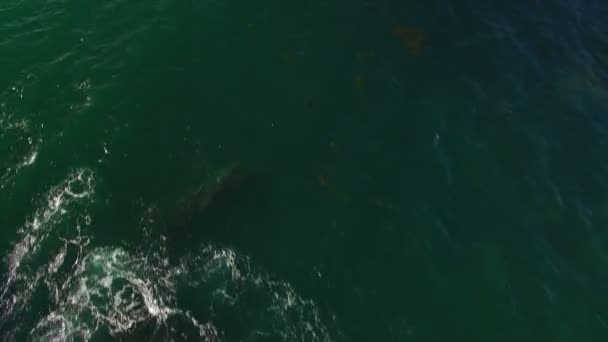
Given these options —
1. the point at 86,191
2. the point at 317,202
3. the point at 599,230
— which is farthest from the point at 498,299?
the point at 86,191

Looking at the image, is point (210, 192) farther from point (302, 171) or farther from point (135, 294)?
point (135, 294)

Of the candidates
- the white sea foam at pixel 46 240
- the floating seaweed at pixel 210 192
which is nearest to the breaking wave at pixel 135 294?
the white sea foam at pixel 46 240

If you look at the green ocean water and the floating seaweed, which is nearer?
the green ocean water

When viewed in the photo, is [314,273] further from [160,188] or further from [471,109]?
[471,109]

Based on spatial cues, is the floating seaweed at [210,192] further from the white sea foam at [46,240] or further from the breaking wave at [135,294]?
the white sea foam at [46,240]

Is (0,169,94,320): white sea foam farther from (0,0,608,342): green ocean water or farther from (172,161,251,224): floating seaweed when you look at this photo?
(172,161,251,224): floating seaweed

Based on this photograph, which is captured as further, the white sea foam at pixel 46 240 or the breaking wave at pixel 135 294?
the white sea foam at pixel 46 240

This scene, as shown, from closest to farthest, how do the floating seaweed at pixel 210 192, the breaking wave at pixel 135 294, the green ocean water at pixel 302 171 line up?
the breaking wave at pixel 135 294, the green ocean water at pixel 302 171, the floating seaweed at pixel 210 192

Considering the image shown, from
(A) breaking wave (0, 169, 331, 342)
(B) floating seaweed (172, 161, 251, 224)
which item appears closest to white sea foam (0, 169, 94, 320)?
(A) breaking wave (0, 169, 331, 342)
